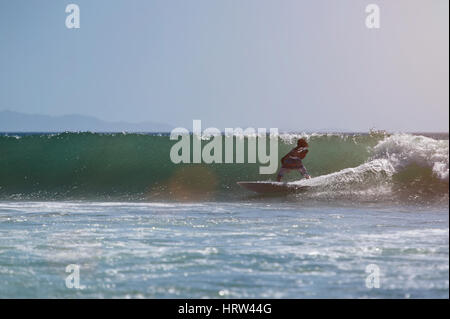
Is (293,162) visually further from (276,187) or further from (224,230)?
(224,230)

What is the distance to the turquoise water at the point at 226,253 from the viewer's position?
294 inches

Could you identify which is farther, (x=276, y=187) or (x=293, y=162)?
(x=293, y=162)

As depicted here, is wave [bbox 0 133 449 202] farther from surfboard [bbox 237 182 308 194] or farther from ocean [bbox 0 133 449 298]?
surfboard [bbox 237 182 308 194]

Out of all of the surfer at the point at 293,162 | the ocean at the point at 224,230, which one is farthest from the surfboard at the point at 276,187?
the surfer at the point at 293,162

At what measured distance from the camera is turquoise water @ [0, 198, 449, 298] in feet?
24.5

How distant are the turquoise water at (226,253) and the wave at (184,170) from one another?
4.91 m

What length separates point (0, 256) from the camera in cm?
950

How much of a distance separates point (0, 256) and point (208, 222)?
174 inches

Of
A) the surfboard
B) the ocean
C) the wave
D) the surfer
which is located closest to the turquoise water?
the ocean

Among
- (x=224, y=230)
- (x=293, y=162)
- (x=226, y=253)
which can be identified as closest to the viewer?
(x=226, y=253)

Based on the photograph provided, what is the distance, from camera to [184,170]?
25609mm

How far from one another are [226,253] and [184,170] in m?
16.3

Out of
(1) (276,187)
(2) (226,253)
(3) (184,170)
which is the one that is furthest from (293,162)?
(2) (226,253)
